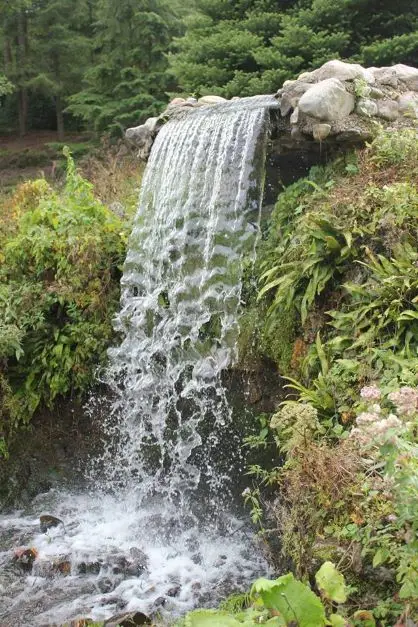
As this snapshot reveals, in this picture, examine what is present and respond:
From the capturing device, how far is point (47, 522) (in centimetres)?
548

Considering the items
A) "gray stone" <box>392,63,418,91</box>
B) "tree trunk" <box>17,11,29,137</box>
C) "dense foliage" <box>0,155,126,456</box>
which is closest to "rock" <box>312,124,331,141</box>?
"gray stone" <box>392,63,418,91</box>

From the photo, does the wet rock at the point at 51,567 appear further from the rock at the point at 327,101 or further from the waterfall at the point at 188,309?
the rock at the point at 327,101

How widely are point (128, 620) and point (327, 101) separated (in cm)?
462

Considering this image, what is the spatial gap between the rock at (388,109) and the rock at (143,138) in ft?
10.7

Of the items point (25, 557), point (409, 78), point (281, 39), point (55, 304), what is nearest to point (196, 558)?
point (25, 557)

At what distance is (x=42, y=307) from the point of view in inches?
257

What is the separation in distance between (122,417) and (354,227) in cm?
316

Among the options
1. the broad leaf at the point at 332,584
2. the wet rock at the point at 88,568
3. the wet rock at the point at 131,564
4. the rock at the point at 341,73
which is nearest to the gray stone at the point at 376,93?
the rock at the point at 341,73

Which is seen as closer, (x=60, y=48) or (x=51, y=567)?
(x=51, y=567)

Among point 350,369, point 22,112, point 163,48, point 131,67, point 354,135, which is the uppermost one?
point 163,48

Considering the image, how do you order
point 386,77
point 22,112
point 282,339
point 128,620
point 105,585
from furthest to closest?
point 22,112
point 386,77
point 282,339
point 105,585
point 128,620

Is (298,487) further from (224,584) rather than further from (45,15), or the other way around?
(45,15)

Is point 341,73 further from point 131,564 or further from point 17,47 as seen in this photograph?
point 17,47

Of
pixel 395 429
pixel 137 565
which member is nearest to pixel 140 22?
pixel 137 565
